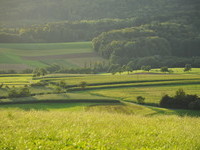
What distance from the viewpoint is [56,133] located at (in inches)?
586

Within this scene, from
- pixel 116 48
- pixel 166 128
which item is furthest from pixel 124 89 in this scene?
pixel 116 48

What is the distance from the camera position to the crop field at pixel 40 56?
15414cm

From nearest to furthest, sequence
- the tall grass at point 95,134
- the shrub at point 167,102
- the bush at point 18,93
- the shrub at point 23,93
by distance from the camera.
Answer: the tall grass at point 95,134
the shrub at point 167,102
the bush at point 18,93
the shrub at point 23,93

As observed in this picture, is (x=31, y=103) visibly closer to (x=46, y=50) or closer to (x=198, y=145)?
(x=198, y=145)

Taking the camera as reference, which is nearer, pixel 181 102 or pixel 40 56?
pixel 181 102

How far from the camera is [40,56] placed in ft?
576

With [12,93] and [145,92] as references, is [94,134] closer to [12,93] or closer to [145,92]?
[12,93]

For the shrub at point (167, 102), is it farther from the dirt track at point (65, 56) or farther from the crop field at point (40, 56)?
the dirt track at point (65, 56)

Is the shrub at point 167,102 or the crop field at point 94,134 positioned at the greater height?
the crop field at point 94,134

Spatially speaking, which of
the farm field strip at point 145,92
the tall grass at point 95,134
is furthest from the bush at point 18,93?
the tall grass at point 95,134

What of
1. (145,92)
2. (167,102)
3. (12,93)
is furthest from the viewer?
(145,92)

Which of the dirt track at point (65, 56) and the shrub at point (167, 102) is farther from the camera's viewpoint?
the dirt track at point (65, 56)

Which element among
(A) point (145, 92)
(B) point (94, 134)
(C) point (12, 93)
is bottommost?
(A) point (145, 92)

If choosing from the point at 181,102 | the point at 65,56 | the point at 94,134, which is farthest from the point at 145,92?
the point at 65,56
